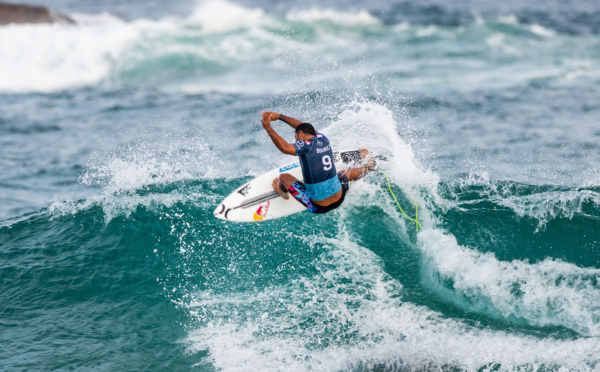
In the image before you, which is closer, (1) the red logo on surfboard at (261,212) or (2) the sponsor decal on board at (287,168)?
(1) the red logo on surfboard at (261,212)

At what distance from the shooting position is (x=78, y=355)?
23.5 ft

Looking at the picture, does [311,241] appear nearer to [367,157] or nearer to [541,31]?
[367,157]

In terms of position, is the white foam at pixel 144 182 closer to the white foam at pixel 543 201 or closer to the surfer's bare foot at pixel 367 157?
the surfer's bare foot at pixel 367 157

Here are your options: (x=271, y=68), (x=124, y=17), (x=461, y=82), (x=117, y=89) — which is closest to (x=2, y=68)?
(x=117, y=89)

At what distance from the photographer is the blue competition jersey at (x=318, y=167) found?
7824 millimetres

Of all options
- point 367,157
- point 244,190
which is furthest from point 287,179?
point 367,157

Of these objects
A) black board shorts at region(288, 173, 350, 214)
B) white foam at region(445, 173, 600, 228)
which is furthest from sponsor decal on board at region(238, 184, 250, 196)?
white foam at region(445, 173, 600, 228)

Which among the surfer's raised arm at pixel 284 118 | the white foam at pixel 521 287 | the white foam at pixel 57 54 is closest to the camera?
the white foam at pixel 521 287

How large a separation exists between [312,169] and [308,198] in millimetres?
680

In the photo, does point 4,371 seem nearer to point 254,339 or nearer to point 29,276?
point 29,276

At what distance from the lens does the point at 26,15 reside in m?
24.9

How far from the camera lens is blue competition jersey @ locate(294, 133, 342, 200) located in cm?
782

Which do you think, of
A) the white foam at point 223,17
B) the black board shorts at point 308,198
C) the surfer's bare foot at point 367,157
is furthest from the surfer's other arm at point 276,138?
the white foam at point 223,17

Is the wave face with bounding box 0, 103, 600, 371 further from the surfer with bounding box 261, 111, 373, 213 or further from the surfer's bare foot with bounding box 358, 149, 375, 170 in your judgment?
the surfer with bounding box 261, 111, 373, 213
